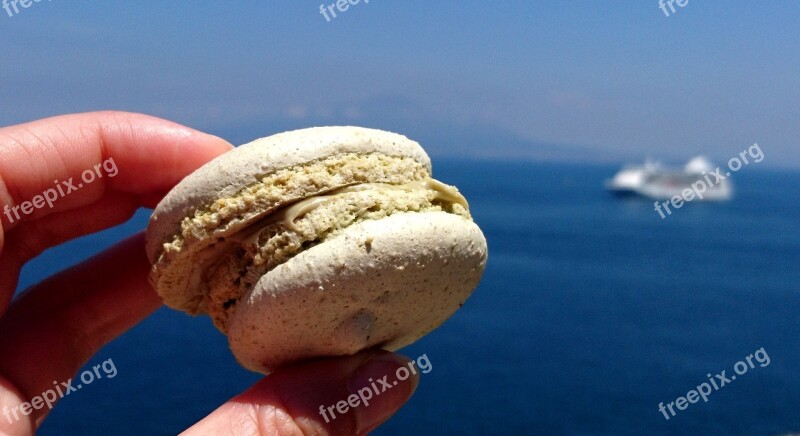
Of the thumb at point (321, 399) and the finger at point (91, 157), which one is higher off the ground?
the finger at point (91, 157)

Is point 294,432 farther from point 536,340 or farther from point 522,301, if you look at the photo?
point 522,301

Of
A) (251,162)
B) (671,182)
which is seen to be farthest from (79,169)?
(671,182)

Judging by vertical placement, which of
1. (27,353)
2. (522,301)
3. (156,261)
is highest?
(156,261)

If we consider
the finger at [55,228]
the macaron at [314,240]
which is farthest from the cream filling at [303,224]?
the finger at [55,228]

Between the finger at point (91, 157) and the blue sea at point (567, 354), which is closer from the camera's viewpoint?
the finger at point (91, 157)

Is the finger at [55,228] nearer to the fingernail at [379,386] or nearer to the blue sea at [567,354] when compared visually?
the fingernail at [379,386]

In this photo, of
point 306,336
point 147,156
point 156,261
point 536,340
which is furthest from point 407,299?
point 536,340

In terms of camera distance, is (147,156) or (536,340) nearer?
(147,156)
